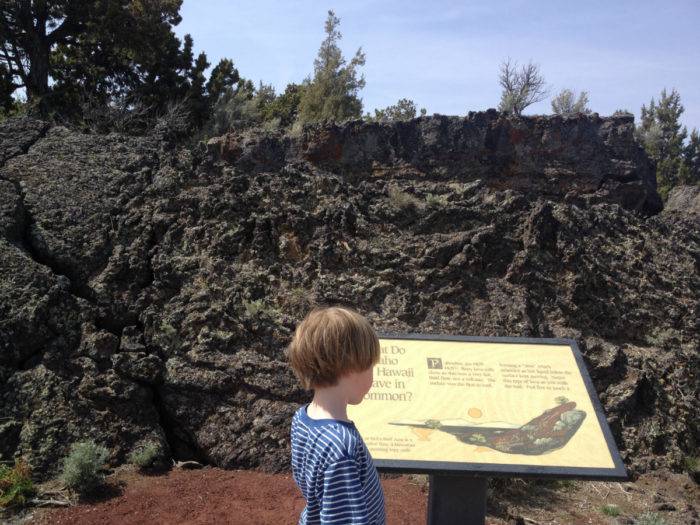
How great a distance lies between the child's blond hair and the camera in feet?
6.42

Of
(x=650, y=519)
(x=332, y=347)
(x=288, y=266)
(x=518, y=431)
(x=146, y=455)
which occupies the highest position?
(x=332, y=347)

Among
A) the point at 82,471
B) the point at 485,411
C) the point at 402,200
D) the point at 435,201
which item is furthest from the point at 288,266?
the point at 485,411

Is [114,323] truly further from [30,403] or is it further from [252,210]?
[252,210]

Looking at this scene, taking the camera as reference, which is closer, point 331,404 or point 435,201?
point 331,404

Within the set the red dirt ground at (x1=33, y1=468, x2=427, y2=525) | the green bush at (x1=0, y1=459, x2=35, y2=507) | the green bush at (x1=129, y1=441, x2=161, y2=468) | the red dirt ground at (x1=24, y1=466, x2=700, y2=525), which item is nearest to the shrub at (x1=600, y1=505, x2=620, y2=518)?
the red dirt ground at (x1=24, y1=466, x2=700, y2=525)

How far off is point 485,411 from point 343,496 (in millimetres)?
2083

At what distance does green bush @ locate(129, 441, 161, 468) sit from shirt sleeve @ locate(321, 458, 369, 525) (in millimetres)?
3872

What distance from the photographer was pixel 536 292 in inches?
273

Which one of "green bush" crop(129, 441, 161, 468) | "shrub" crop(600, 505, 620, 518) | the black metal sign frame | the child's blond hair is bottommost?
"shrub" crop(600, 505, 620, 518)

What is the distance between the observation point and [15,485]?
474 centimetres

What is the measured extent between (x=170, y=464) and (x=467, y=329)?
10.2 feet

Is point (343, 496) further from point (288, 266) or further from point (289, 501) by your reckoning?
point (288, 266)

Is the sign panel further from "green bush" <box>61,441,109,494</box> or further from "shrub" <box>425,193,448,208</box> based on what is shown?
"shrub" <box>425,193,448,208</box>

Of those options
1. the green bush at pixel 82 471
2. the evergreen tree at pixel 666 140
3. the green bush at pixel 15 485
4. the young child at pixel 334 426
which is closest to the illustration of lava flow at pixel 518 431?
the young child at pixel 334 426
